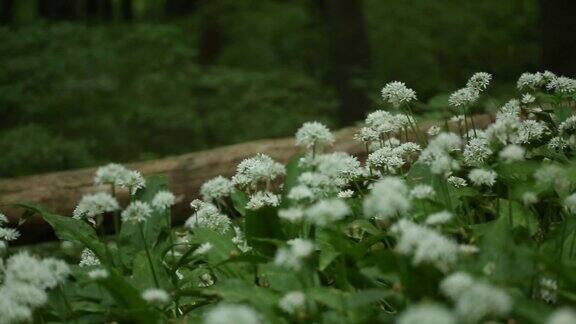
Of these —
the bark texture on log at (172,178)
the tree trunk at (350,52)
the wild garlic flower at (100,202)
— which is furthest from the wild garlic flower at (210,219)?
the tree trunk at (350,52)

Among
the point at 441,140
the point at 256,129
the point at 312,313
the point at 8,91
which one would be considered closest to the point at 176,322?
the point at 312,313

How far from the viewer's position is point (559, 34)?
18.8 feet

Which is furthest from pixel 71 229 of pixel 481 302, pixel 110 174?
pixel 481 302

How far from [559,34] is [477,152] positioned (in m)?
3.77

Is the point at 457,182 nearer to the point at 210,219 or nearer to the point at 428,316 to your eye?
the point at 210,219

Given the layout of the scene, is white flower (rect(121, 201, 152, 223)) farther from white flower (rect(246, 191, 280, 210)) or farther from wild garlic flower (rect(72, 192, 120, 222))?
white flower (rect(246, 191, 280, 210))

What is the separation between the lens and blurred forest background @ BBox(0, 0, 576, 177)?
6742 mm

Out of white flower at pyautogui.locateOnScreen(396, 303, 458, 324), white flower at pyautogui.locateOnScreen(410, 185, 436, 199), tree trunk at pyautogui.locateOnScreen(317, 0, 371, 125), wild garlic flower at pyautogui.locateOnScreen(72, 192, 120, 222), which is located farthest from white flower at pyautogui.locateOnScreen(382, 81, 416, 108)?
tree trunk at pyautogui.locateOnScreen(317, 0, 371, 125)

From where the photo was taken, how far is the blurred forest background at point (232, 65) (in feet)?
22.1

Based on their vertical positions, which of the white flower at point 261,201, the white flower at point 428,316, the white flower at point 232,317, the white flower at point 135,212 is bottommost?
the white flower at point 261,201

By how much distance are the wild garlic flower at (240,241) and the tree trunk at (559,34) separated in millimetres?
3970

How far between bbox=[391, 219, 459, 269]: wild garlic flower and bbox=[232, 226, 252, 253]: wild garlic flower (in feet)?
2.94

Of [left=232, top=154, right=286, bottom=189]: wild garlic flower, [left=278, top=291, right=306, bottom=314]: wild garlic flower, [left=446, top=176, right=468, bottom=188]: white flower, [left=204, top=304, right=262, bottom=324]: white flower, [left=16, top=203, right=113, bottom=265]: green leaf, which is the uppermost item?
[left=204, top=304, right=262, bottom=324]: white flower

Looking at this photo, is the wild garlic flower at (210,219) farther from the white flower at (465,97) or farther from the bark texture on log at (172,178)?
the bark texture on log at (172,178)
